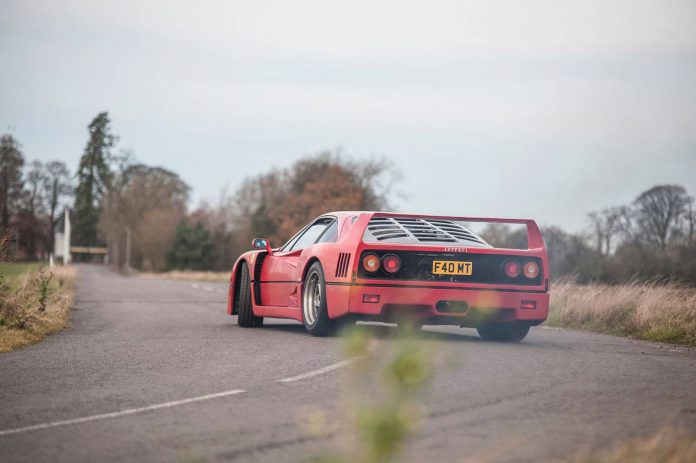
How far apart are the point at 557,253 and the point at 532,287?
25133 mm

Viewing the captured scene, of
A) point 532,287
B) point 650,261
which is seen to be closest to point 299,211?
point 650,261

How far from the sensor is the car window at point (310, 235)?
35.1 feet

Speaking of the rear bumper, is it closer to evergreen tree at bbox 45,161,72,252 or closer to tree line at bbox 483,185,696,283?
tree line at bbox 483,185,696,283

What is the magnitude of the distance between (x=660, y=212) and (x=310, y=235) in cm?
2823

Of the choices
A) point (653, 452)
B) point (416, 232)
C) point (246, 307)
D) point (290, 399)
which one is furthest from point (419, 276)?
point (653, 452)

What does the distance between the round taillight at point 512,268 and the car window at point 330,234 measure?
6.00 feet

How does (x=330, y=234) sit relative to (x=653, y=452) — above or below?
above

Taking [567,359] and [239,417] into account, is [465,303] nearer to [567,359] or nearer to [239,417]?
[567,359]

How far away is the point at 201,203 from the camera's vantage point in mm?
100375

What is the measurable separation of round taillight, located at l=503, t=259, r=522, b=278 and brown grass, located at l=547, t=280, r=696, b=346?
2615 millimetres

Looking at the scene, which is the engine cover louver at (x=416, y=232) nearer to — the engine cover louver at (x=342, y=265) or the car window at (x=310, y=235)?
the engine cover louver at (x=342, y=265)

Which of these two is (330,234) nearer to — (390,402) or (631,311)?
(631,311)

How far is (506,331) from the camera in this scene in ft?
32.9

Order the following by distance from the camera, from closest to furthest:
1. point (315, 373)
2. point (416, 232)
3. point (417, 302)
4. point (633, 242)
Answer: point (315, 373) → point (417, 302) → point (416, 232) → point (633, 242)
